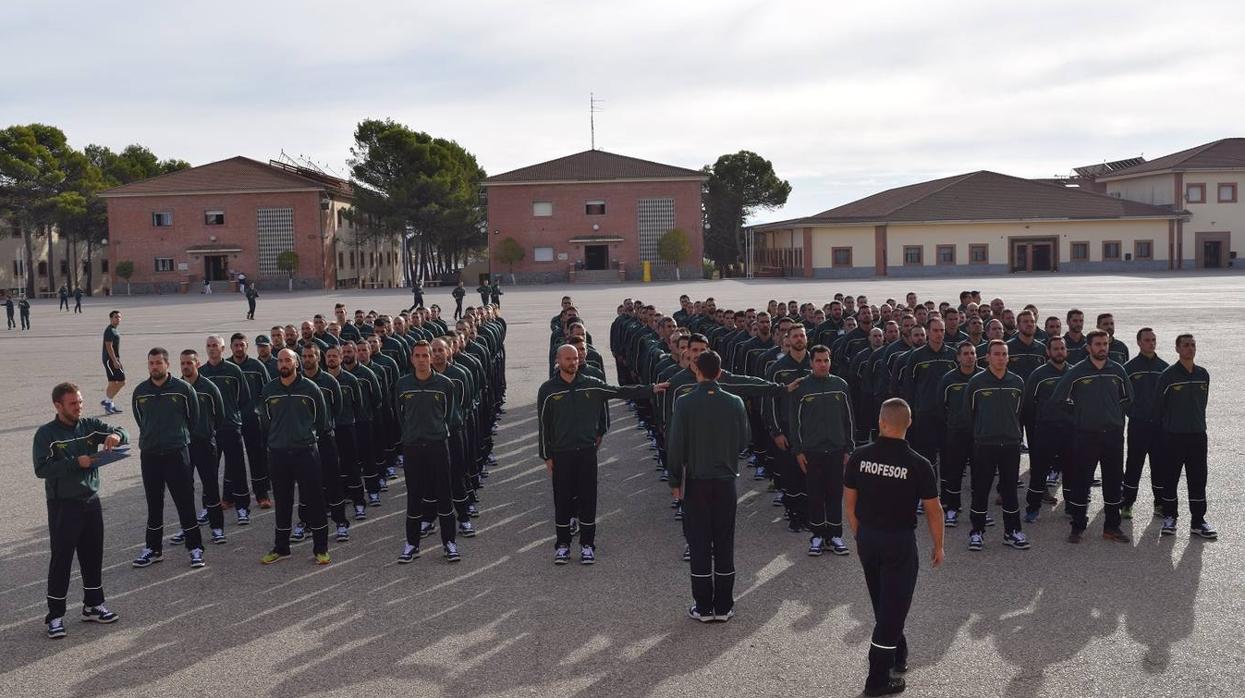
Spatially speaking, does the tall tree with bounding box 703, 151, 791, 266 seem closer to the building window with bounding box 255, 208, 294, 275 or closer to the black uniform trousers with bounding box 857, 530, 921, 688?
the building window with bounding box 255, 208, 294, 275

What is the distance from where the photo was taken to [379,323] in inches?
567

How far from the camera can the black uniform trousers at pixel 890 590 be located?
20.0 ft

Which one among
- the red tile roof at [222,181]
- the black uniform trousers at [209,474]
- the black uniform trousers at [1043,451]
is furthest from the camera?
the red tile roof at [222,181]

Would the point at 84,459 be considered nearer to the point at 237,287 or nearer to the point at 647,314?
the point at 647,314

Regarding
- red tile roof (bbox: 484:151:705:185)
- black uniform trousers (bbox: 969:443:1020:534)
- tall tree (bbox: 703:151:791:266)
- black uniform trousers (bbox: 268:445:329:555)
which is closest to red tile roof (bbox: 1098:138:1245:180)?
tall tree (bbox: 703:151:791:266)

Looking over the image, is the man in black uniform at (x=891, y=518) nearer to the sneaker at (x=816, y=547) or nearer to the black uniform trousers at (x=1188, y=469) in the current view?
the sneaker at (x=816, y=547)

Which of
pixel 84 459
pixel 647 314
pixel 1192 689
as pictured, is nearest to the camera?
pixel 1192 689

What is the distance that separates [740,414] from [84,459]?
448cm

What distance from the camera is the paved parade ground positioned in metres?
6.41

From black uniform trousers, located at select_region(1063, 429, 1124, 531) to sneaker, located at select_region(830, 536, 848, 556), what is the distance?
2.00 metres

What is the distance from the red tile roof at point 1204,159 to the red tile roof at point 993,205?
377 cm

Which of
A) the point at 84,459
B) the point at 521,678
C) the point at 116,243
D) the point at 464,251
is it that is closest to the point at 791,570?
the point at 521,678

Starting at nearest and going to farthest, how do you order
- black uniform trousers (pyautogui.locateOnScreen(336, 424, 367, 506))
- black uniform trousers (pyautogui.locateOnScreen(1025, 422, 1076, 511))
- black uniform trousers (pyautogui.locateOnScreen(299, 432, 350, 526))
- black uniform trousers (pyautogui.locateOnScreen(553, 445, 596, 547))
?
black uniform trousers (pyautogui.locateOnScreen(553, 445, 596, 547))
black uniform trousers (pyautogui.locateOnScreen(299, 432, 350, 526))
black uniform trousers (pyautogui.locateOnScreen(1025, 422, 1076, 511))
black uniform trousers (pyautogui.locateOnScreen(336, 424, 367, 506))

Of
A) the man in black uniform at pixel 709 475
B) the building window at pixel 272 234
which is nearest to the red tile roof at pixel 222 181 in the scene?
the building window at pixel 272 234
